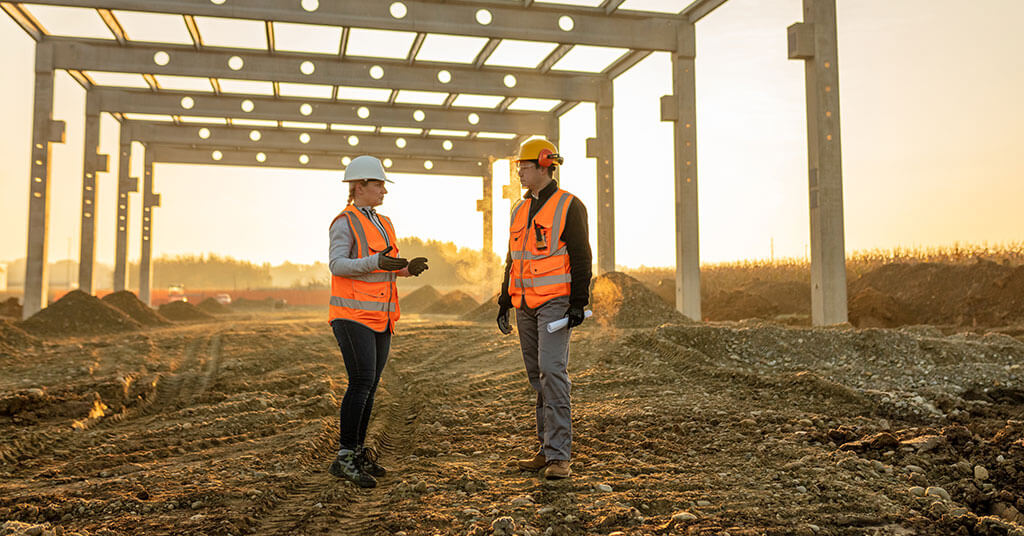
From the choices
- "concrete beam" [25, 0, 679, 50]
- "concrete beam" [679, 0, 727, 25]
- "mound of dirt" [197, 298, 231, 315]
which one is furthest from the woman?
"mound of dirt" [197, 298, 231, 315]

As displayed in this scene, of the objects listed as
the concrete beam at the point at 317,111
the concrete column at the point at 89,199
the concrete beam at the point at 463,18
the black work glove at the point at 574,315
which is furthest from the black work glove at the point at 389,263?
the concrete column at the point at 89,199

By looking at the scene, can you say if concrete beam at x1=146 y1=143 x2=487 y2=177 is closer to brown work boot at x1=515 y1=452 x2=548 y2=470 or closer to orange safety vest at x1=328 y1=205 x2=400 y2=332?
orange safety vest at x1=328 y1=205 x2=400 y2=332

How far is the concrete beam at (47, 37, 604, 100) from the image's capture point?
1619 centimetres

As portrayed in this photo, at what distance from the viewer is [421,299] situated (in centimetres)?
3431

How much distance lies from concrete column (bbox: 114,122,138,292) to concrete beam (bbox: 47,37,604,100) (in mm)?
8553

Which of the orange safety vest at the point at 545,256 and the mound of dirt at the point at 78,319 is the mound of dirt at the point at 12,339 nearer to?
the mound of dirt at the point at 78,319

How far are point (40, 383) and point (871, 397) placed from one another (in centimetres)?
973

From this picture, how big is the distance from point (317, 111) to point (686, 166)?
11.7 meters

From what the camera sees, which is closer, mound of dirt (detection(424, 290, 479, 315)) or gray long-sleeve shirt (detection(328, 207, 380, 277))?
gray long-sleeve shirt (detection(328, 207, 380, 277))

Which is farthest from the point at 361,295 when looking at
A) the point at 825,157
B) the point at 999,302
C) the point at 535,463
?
the point at 999,302

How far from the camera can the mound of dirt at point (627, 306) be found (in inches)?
561

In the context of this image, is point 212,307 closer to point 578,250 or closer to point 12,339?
point 12,339

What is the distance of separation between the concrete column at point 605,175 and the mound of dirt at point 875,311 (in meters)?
5.87

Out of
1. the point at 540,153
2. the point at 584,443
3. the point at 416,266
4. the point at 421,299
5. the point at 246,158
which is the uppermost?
the point at 246,158
